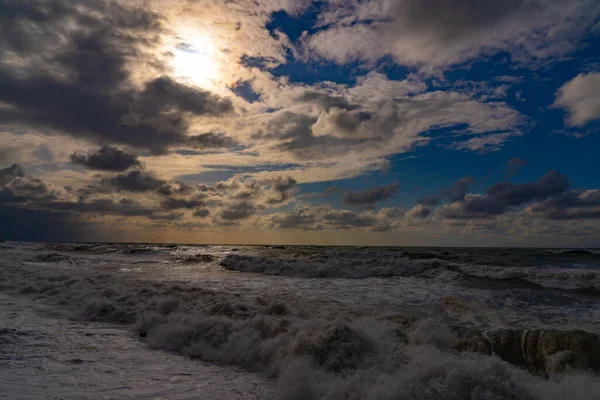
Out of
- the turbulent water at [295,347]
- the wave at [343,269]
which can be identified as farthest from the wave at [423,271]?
the turbulent water at [295,347]

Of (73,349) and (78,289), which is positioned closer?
(73,349)

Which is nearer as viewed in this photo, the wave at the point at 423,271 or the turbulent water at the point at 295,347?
the turbulent water at the point at 295,347

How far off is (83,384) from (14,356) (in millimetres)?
2526

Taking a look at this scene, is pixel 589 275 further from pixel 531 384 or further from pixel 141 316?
pixel 141 316

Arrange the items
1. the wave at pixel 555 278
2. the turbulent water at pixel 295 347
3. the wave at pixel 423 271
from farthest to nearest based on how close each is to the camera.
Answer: the wave at pixel 423 271 < the wave at pixel 555 278 < the turbulent water at pixel 295 347

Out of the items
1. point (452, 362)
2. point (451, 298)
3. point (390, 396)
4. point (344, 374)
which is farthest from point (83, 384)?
point (451, 298)

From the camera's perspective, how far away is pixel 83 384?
601cm

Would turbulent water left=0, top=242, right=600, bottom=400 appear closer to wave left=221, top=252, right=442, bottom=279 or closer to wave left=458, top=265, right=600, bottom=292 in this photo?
wave left=458, top=265, right=600, bottom=292

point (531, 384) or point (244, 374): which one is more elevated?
point (531, 384)

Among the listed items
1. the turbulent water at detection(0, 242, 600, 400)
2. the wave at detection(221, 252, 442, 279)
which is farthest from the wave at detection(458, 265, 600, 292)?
the turbulent water at detection(0, 242, 600, 400)

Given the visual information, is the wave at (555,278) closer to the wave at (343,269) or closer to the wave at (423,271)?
the wave at (423,271)

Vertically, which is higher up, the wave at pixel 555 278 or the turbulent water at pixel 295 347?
the wave at pixel 555 278

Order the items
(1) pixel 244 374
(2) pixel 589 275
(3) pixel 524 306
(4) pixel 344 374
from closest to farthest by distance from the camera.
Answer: (4) pixel 344 374 → (1) pixel 244 374 → (3) pixel 524 306 → (2) pixel 589 275

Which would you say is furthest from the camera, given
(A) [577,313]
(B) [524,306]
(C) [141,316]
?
(B) [524,306]
